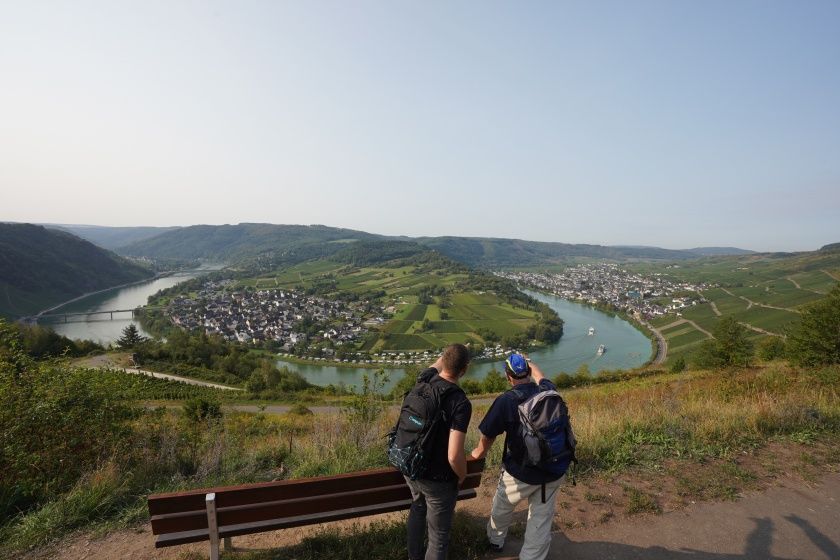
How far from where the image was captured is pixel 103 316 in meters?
75.2

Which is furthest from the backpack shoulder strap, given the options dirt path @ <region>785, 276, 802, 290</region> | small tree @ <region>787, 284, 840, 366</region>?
dirt path @ <region>785, 276, 802, 290</region>

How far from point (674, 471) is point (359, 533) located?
3.26 meters

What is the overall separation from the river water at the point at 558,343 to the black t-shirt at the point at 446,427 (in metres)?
23.0

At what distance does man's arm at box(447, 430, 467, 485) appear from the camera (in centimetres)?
218

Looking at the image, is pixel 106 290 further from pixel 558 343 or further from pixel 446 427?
pixel 446 427

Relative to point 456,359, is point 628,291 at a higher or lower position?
lower

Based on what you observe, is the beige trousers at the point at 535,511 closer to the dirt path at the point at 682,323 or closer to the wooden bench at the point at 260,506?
the wooden bench at the point at 260,506

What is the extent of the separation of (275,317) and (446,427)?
80.0 m

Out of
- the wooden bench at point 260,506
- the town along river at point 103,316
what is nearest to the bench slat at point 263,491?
the wooden bench at point 260,506

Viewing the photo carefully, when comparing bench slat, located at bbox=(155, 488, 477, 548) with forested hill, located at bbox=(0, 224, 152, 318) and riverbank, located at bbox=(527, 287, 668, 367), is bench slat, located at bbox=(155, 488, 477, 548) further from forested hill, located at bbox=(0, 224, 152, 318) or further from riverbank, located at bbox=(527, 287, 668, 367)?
forested hill, located at bbox=(0, 224, 152, 318)

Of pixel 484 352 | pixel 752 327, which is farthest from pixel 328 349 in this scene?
pixel 752 327

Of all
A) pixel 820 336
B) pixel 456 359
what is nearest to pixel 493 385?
pixel 820 336

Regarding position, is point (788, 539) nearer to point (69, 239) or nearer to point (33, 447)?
point (33, 447)

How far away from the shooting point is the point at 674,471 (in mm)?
4020
